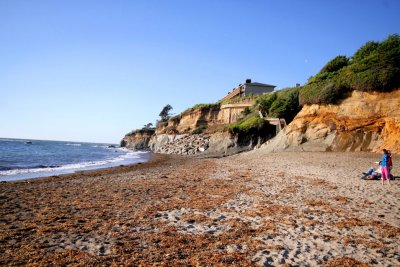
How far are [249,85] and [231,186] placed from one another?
49.3m

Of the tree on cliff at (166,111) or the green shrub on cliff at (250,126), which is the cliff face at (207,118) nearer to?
the green shrub on cliff at (250,126)

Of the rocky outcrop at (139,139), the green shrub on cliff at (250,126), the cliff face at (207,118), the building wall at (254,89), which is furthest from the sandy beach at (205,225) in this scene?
the rocky outcrop at (139,139)

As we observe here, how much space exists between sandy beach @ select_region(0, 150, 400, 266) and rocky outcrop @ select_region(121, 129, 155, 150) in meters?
71.2

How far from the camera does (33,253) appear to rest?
534 cm

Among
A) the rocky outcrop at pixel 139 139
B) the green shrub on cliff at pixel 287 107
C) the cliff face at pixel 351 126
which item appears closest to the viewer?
the cliff face at pixel 351 126

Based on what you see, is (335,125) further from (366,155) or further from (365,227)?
(365,227)

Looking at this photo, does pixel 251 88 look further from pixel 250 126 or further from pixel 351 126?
pixel 351 126

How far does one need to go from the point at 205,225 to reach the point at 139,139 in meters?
83.5

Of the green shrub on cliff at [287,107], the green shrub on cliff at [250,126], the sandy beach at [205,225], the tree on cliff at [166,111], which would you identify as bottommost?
the sandy beach at [205,225]

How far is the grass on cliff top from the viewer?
2142 centimetres

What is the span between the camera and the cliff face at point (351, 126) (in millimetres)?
20688

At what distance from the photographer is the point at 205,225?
7215 millimetres

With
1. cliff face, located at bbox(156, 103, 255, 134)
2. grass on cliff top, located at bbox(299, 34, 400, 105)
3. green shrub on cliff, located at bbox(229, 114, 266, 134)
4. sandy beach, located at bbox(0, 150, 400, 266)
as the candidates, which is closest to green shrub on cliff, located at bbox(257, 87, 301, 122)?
green shrub on cliff, located at bbox(229, 114, 266, 134)

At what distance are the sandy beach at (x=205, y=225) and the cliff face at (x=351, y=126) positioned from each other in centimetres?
989
